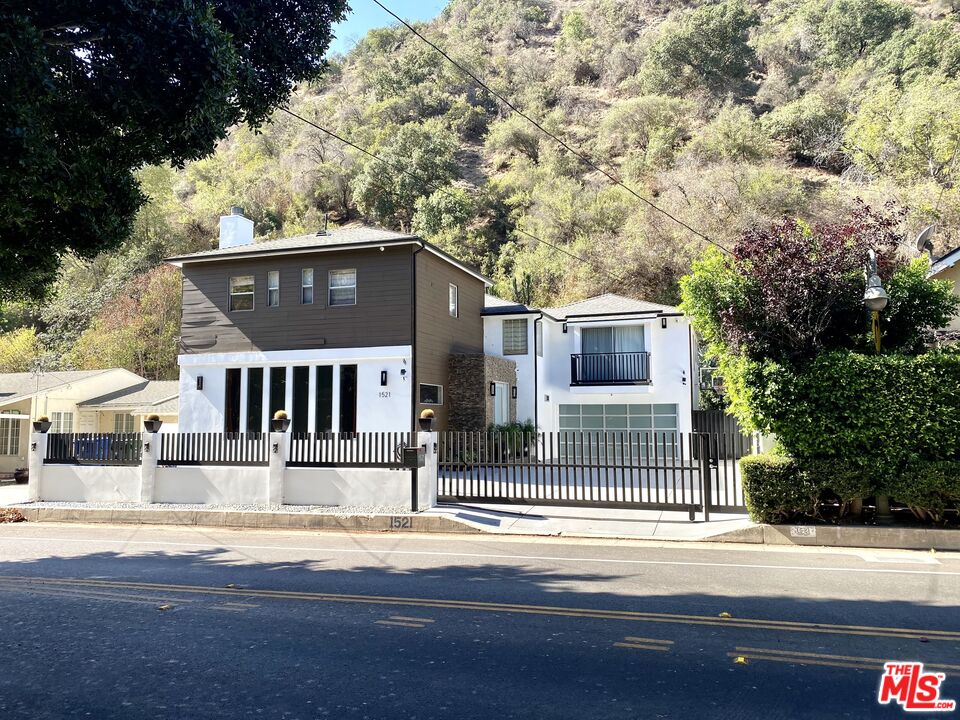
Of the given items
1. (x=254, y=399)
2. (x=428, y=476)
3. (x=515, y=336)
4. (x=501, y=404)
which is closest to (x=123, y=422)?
(x=254, y=399)

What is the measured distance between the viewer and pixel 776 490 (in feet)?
35.5

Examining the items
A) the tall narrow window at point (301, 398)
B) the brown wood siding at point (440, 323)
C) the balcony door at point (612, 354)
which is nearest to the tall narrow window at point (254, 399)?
the tall narrow window at point (301, 398)

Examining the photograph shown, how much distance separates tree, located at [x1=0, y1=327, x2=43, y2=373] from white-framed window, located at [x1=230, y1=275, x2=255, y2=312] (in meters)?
25.3

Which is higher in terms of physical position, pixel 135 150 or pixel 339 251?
pixel 339 251

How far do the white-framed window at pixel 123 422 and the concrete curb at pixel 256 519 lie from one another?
13116 millimetres

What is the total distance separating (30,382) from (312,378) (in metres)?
14.2

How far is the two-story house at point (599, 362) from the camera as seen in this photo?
25.3m

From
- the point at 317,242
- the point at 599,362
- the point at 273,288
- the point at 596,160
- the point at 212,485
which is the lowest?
the point at 212,485

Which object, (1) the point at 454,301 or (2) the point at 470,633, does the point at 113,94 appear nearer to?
(2) the point at 470,633

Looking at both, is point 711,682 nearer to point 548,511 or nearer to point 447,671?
point 447,671

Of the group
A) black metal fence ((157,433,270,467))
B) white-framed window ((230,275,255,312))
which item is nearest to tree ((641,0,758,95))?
white-framed window ((230,275,255,312))

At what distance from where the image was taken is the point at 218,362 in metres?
21.1

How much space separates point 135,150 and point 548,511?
9166 mm

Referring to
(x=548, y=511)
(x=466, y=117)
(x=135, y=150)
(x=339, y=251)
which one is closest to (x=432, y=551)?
(x=548, y=511)
